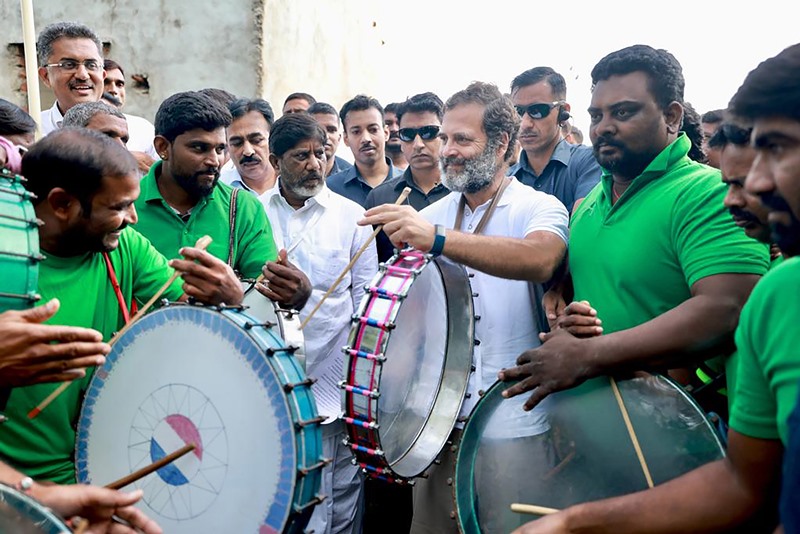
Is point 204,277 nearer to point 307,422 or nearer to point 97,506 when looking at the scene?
point 307,422

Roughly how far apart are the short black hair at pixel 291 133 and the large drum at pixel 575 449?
2.33m

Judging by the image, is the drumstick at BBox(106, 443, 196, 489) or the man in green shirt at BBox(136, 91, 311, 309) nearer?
the drumstick at BBox(106, 443, 196, 489)

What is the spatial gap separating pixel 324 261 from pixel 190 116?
102 cm

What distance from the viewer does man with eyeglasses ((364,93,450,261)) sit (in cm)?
517

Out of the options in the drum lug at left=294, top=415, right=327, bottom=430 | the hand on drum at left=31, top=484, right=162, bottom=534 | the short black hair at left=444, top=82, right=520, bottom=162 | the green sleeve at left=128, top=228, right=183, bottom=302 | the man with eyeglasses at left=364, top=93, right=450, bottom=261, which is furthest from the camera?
the man with eyeglasses at left=364, top=93, right=450, bottom=261

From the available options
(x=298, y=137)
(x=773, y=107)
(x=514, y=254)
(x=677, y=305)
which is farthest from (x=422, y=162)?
(x=773, y=107)

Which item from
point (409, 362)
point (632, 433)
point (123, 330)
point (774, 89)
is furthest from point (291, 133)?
point (774, 89)

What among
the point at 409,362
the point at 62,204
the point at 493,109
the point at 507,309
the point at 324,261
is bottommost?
the point at 409,362

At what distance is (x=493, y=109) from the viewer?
3828mm

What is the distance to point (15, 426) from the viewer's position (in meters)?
2.56

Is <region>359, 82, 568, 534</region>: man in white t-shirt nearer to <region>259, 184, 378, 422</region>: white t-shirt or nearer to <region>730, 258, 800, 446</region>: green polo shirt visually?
<region>259, 184, 378, 422</region>: white t-shirt

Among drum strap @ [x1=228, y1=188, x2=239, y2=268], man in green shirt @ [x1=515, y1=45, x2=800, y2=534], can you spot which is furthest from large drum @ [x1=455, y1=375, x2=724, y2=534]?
drum strap @ [x1=228, y1=188, x2=239, y2=268]

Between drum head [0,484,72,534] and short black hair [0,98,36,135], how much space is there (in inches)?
98.0

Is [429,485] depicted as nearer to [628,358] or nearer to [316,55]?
[628,358]
